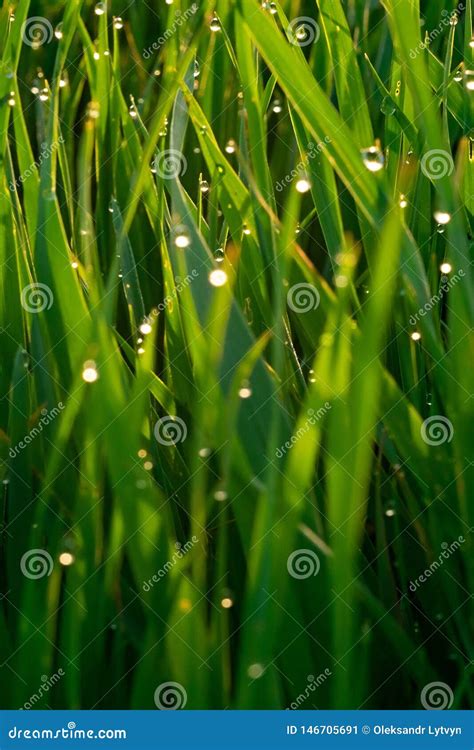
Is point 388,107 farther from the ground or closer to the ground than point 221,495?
farther from the ground

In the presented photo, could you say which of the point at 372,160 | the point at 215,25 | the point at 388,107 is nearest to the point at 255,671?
the point at 372,160

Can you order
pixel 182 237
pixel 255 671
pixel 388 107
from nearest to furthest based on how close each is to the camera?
1. pixel 255 671
2. pixel 182 237
3. pixel 388 107

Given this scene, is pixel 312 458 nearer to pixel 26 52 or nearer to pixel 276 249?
pixel 276 249

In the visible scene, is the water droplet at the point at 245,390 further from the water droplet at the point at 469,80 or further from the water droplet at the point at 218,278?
the water droplet at the point at 469,80

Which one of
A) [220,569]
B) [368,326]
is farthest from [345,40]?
[220,569]

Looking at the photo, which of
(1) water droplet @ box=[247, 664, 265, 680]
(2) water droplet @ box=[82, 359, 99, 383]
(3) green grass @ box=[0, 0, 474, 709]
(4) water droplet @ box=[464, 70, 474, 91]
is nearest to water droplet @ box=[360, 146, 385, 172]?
(3) green grass @ box=[0, 0, 474, 709]

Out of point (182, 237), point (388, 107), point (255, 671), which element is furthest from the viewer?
point (388, 107)

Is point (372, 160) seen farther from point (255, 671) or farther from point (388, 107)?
point (255, 671)
